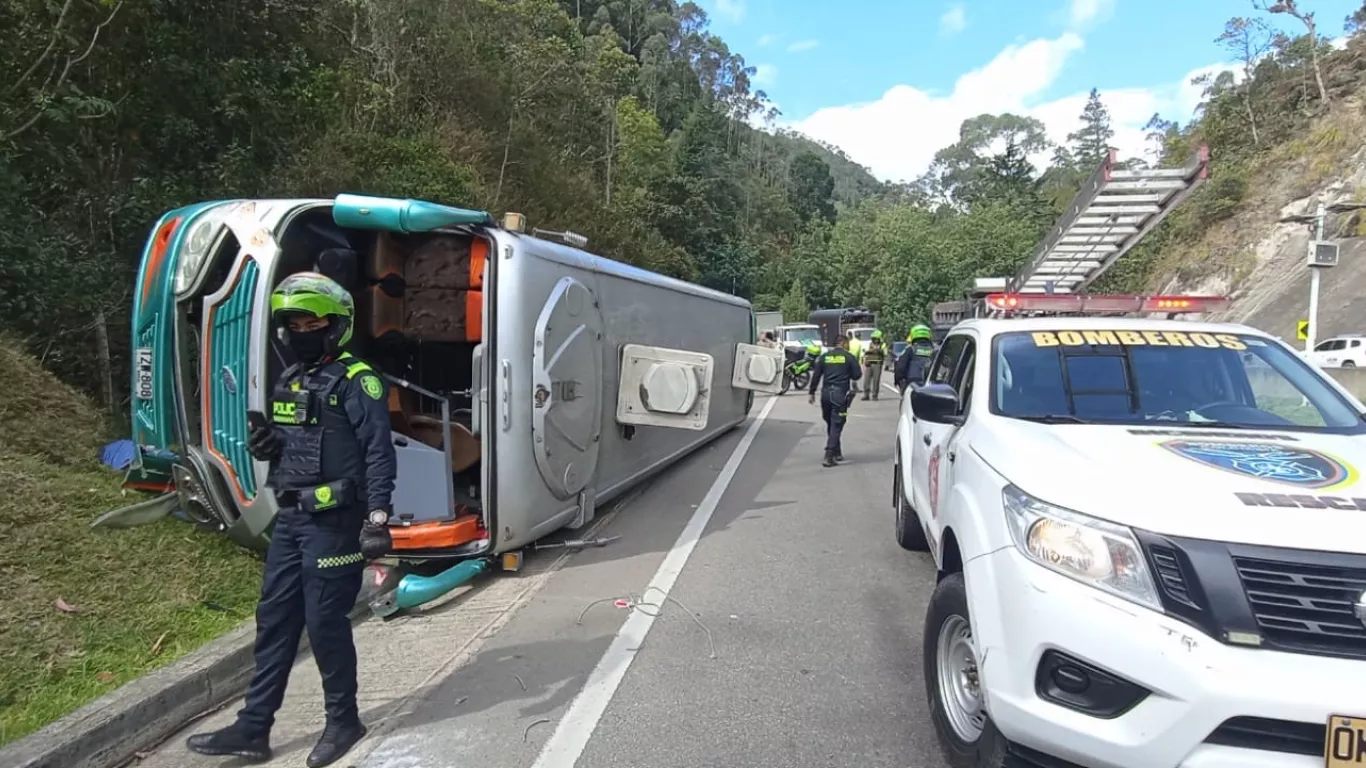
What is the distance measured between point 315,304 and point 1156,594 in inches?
128

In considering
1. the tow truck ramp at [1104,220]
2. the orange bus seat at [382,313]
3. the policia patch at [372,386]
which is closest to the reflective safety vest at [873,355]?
the tow truck ramp at [1104,220]

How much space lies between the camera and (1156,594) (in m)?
2.56

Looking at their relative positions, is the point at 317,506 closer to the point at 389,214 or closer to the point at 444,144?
the point at 389,214

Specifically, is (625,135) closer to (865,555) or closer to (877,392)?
(877,392)

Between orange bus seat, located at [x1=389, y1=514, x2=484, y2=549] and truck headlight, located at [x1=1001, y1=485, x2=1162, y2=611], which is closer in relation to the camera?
truck headlight, located at [x1=1001, y1=485, x2=1162, y2=611]

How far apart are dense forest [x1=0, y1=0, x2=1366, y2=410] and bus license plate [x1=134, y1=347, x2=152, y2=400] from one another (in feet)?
7.89

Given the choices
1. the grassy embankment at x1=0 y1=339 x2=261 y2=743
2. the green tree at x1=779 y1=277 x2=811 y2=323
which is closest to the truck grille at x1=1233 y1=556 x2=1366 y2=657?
the grassy embankment at x1=0 y1=339 x2=261 y2=743

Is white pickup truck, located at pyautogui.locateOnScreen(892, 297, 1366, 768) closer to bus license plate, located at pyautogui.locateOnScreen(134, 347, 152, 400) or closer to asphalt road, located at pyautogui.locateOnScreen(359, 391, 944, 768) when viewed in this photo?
asphalt road, located at pyautogui.locateOnScreen(359, 391, 944, 768)

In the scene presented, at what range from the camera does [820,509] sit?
858 centimetres

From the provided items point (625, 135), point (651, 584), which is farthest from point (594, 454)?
point (625, 135)

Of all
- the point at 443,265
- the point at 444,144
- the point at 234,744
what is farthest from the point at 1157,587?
the point at 444,144

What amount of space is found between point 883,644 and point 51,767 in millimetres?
3904

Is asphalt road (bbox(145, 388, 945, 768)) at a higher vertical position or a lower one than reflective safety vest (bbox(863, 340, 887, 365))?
lower

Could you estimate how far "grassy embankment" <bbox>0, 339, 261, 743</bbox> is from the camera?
4070 mm
